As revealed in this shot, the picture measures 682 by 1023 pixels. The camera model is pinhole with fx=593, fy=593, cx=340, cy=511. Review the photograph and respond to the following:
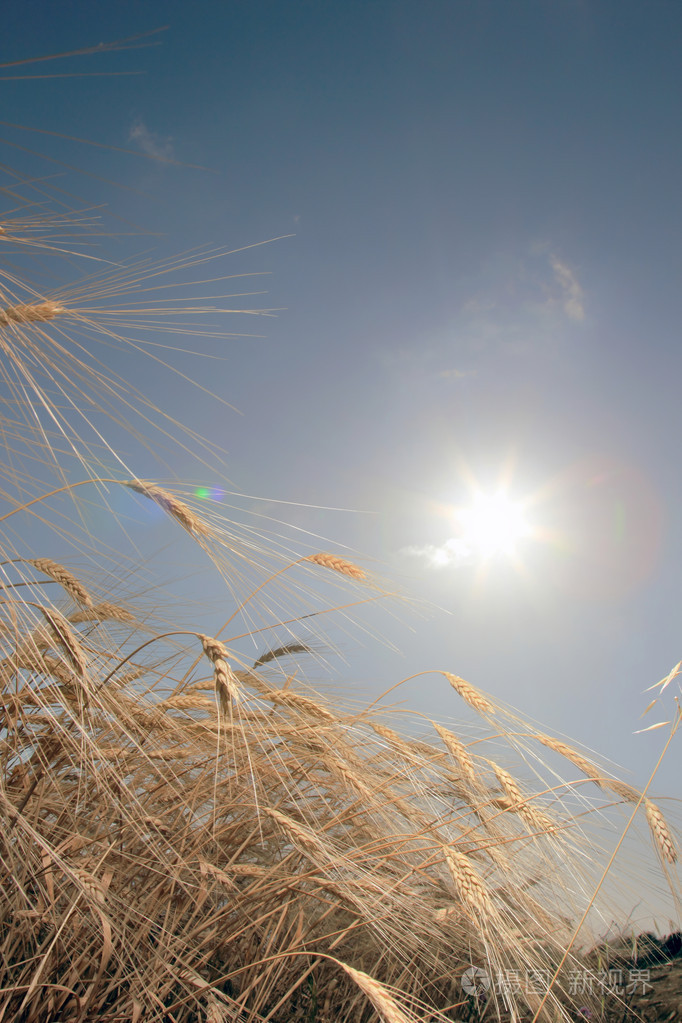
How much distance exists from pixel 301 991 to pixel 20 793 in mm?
1066

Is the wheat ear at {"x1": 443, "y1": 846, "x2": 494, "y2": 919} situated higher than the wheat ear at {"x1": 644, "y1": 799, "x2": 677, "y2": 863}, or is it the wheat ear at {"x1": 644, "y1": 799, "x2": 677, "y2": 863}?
the wheat ear at {"x1": 644, "y1": 799, "x2": 677, "y2": 863}

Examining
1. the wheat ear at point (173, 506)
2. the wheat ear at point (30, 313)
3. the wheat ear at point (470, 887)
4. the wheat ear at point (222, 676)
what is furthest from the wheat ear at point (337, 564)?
the wheat ear at point (30, 313)

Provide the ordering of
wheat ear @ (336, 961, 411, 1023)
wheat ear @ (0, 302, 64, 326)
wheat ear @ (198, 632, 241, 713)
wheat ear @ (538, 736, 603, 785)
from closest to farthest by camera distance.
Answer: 1. wheat ear @ (336, 961, 411, 1023)
2. wheat ear @ (198, 632, 241, 713)
3. wheat ear @ (0, 302, 64, 326)
4. wheat ear @ (538, 736, 603, 785)

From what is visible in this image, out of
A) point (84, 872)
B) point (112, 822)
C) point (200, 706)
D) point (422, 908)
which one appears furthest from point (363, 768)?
point (84, 872)

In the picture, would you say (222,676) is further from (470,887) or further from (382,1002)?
(470,887)

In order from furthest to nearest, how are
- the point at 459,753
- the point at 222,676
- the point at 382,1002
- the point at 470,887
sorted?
the point at 459,753, the point at 470,887, the point at 222,676, the point at 382,1002

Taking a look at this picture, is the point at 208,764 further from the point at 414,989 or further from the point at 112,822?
the point at 414,989

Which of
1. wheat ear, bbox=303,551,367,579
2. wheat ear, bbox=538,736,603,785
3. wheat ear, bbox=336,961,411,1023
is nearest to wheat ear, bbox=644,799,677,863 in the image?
wheat ear, bbox=538,736,603,785

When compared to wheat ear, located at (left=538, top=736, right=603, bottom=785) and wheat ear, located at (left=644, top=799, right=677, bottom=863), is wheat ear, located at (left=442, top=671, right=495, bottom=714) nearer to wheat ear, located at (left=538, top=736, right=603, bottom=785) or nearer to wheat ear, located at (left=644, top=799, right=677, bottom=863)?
wheat ear, located at (left=538, top=736, right=603, bottom=785)

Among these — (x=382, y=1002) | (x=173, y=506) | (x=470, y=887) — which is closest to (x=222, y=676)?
(x=173, y=506)

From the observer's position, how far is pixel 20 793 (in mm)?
1812

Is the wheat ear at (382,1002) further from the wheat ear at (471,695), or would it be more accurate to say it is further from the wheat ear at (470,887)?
the wheat ear at (471,695)

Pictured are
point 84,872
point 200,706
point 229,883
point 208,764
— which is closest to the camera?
point 84,872

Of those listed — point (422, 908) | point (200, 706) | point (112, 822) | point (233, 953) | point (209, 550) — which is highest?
point (209, 550)
